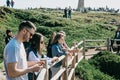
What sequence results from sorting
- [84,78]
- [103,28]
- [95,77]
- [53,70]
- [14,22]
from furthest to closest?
[103,28] < [14,22] < [95,77] < [84,78] < [53,70]

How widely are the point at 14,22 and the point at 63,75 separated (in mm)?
26206

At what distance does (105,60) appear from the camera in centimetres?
1831

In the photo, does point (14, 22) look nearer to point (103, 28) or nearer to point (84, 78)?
point (103, 28)

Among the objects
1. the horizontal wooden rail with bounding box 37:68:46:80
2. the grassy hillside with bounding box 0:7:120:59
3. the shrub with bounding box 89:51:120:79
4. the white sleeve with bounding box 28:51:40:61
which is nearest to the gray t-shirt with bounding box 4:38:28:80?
the horizontal wooden rail with bounding box 37:68:46:80

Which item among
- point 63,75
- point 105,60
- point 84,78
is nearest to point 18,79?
point 63,75

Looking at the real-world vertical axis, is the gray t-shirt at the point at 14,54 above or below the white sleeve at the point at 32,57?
above

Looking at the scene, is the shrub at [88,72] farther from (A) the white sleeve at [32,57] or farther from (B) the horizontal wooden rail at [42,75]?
(B) the horizontal wooden rail at [42,75]

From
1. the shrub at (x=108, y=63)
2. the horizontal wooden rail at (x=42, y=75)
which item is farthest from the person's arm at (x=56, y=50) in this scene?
the shrub at (x=108, y=63)

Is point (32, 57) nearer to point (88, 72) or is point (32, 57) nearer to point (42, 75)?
point (42, 75)

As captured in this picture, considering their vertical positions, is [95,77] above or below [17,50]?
below

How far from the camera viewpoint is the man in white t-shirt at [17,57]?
5.38 meters

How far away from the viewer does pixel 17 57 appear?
217 inches

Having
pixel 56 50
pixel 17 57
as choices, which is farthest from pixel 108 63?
pixel 17 57

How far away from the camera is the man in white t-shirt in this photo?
5.38 metres
